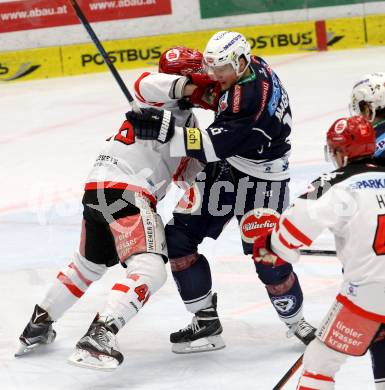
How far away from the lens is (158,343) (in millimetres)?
4680

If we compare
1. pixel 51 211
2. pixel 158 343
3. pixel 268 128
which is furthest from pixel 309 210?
pixel 51 211

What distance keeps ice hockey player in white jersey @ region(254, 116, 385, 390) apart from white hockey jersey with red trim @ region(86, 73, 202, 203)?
1206mm

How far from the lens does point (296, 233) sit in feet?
10.8

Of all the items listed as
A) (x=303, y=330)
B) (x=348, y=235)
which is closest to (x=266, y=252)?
(x=348, y=235)

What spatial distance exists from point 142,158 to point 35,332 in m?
0.86

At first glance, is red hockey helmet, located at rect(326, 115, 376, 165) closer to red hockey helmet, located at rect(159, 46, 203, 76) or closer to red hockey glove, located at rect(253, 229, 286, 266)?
red hockey glove, located at rect(253, 229, 286, 266)

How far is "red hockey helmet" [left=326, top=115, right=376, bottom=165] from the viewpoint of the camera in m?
3.30

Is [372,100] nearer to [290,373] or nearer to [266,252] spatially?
[266,252]

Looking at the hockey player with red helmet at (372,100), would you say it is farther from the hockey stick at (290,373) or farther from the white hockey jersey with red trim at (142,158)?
the hockey stick at (290,373)

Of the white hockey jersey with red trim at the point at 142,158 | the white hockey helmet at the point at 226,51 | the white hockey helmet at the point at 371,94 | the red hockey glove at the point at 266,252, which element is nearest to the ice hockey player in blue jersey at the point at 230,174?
the white hockey helmet at the point at 226,51

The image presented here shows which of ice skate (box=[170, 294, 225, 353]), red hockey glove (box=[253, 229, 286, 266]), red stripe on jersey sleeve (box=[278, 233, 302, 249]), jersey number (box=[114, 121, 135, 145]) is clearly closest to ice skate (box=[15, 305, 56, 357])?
ice skate (box=[170, 294, 225, 353])

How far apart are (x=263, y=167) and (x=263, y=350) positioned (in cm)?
75

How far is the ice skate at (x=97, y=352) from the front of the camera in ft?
13.4

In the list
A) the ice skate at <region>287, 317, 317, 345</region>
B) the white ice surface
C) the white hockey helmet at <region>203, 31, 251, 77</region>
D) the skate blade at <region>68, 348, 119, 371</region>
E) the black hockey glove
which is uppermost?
the white hockey helmet at <region>203, 31, 251, 77</region>
